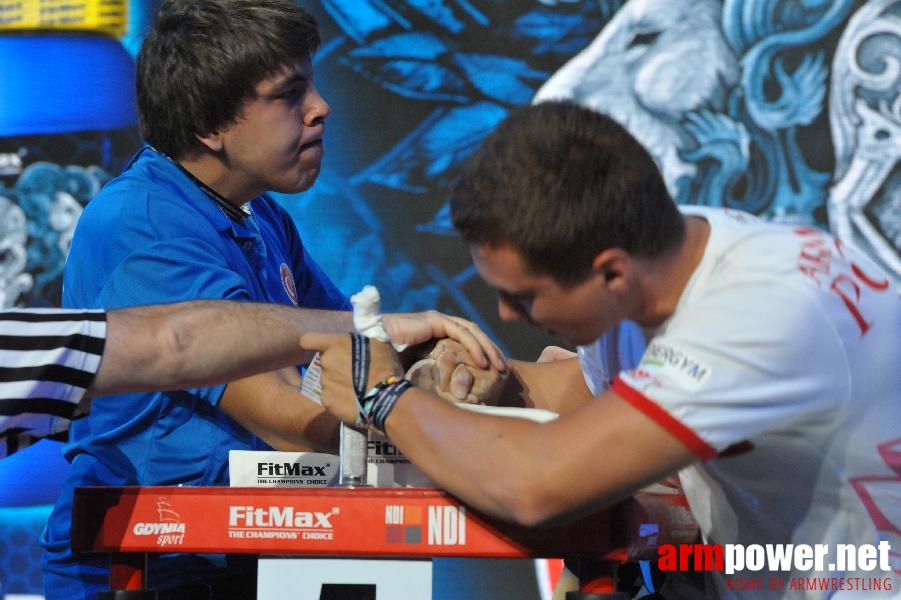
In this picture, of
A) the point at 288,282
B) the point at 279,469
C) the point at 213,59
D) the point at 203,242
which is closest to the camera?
the point at 279,469

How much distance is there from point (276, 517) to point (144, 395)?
646mm

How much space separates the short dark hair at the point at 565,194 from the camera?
1499 millimetres

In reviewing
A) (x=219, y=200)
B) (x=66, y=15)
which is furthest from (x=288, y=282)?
(x=66, y=15)

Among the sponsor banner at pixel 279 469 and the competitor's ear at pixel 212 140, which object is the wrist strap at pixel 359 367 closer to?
the sponsor banner at pixel 279 469

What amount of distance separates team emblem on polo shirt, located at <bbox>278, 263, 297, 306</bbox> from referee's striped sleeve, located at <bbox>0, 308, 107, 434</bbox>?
96 centimetres

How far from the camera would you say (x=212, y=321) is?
5.36 feet

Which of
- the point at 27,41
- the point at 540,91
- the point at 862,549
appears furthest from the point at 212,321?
the point at 27,41

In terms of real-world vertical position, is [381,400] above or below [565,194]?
below

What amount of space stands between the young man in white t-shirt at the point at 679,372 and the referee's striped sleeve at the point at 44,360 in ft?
1.13

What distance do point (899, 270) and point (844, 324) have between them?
6.50 ft

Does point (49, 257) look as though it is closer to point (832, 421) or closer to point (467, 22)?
point (467, 22)

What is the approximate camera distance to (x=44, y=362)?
1523 mm

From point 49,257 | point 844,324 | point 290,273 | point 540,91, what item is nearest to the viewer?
point 844,324

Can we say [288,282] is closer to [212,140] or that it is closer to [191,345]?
[212,140]
